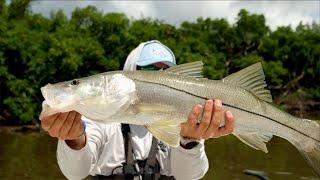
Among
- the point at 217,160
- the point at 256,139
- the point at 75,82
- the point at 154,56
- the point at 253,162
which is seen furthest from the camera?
the point at 217,160

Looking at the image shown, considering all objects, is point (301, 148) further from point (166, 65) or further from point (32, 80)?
point (32, 80)

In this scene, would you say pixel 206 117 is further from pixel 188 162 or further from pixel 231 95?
pixel 188 162

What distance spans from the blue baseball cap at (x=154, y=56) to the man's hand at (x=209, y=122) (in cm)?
89

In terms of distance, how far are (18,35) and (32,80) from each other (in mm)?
3245

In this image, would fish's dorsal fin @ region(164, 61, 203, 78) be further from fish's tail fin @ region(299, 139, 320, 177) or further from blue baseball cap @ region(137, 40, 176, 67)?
blue baseball cap @ region(137, 40, 176, 67)

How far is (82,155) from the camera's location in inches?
155

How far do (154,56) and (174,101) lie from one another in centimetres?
121

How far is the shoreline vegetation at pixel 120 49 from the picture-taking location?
36.9 meters

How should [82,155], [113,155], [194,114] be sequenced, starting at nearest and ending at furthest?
1. [194,114]
2. [82,155]
3. [113,155]

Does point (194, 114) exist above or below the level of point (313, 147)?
above

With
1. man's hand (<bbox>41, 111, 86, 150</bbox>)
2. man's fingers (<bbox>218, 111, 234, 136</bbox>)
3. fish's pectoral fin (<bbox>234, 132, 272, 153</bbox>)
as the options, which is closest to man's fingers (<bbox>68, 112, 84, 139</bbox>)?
man's hand (<bbox>41, 111, 86, 150</bbox>)

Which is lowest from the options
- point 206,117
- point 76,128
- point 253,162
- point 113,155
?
point 253,162

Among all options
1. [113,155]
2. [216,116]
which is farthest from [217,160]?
[216,116]

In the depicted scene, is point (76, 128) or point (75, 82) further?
point (76, 128)
